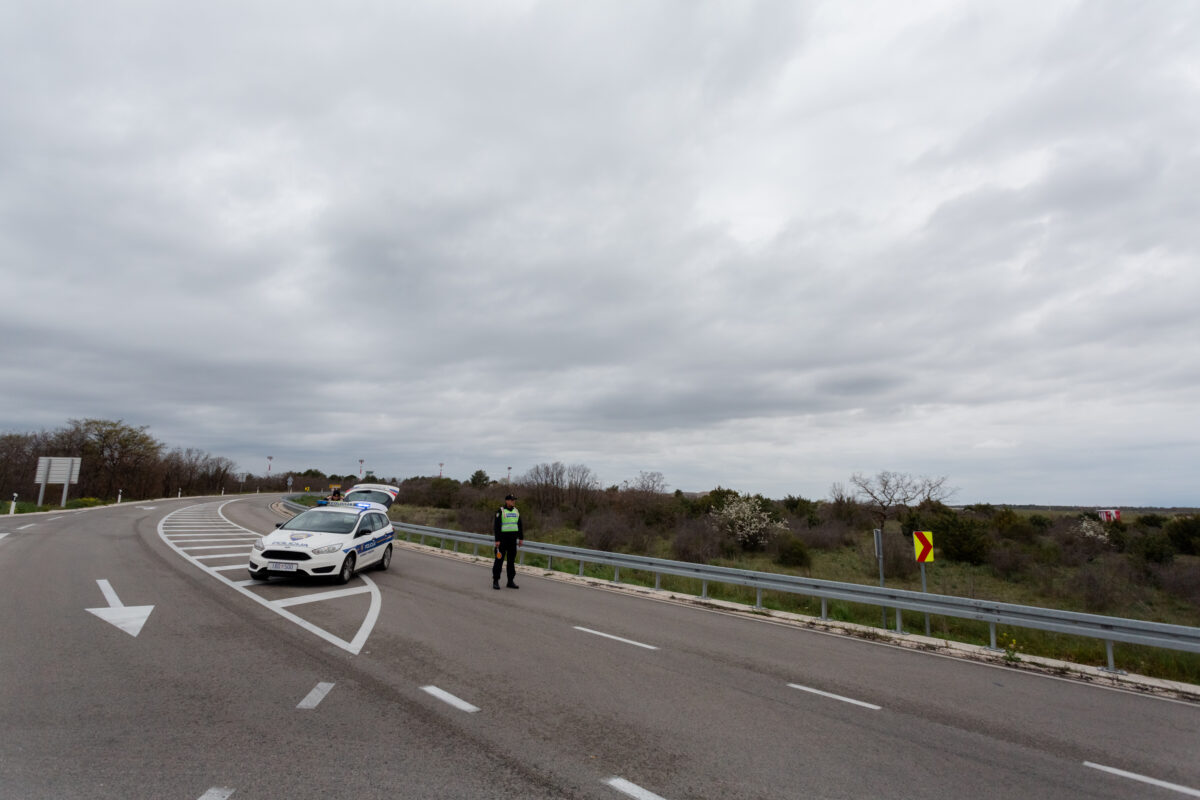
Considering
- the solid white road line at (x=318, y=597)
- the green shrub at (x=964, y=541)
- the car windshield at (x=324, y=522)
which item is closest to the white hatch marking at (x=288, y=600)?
the solid white road line at (x=318, y=597)

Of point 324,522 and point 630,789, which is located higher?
point 324,522

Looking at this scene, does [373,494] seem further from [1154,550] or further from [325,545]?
[1154,550]

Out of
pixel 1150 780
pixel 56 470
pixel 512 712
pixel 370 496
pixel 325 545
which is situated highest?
pixel 56 470

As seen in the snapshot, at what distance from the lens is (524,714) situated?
5.22m

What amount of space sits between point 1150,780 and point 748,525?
2537cm

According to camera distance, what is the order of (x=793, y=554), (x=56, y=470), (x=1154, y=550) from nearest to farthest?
(x=1154, y=550), (x=793, y=554), (x=56, y=470)

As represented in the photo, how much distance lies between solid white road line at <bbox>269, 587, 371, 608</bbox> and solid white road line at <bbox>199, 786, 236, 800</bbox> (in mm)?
6406

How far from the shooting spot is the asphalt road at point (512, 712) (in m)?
4.01

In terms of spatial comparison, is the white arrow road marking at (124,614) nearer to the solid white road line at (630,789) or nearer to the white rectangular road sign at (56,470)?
the solid white road line at (630,789)

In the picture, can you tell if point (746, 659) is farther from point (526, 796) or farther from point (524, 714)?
point (526, 796)

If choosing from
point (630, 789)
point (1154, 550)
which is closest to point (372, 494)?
point (630, 789)

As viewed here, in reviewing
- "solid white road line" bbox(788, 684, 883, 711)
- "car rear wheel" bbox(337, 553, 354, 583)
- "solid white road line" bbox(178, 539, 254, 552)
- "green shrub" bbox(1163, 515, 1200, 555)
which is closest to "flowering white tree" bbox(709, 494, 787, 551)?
"green shrub" bbox(1163, 515, 1200, 555)

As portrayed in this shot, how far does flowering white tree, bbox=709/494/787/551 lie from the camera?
96.7 feet

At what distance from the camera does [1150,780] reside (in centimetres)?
463
